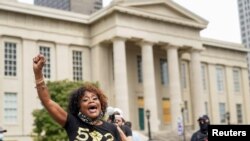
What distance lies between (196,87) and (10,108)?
19.2 m

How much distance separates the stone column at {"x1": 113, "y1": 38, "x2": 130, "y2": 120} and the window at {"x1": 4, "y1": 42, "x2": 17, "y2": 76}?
8946mm

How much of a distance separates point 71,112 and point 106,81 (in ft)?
132

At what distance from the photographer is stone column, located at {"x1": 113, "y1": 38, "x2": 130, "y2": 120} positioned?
41.0 m

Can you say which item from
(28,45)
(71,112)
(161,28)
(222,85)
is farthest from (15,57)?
(71,112)

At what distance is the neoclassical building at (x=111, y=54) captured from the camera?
4106cm

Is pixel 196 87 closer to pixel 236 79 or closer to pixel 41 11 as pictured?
pixel 236 79

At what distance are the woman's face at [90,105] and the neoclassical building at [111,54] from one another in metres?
35.1

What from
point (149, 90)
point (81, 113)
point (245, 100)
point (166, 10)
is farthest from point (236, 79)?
point (81, 113)

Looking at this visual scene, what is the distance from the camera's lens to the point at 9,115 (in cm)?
4047

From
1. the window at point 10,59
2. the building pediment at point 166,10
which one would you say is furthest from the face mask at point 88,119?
the building pediment at point 166,10

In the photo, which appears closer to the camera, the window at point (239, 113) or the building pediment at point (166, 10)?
the building pediment at point (166, 10)

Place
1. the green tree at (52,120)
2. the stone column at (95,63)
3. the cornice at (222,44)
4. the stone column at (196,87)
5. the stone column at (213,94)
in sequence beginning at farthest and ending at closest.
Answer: the stone column at (213,94), the cornice at (222,44), the stone column at (196,87), the stone column at (95,63), the green tree at (52,120)

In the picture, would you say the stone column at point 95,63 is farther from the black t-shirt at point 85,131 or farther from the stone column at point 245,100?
the black t-shirt at point 85,131

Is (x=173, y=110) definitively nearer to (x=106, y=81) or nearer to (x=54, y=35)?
(x=106, y=81)
